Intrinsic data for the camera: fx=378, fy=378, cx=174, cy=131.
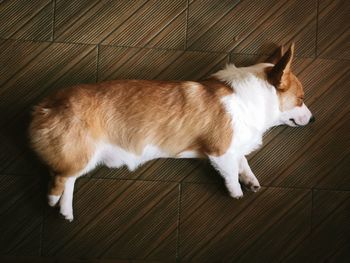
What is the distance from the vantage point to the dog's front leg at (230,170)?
1.68 meters

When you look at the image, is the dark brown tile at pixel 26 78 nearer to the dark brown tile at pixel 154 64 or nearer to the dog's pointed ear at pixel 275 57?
the dark brown tile at pixel 154 64

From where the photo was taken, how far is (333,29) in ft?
6.39

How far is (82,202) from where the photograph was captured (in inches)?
72.4

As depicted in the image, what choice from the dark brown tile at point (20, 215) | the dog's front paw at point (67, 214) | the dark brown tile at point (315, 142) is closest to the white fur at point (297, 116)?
the dark brown tile at point (315, 142)

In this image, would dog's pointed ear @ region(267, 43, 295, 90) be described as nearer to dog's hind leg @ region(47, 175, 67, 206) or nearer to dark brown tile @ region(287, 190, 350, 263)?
dark brown tile @ region(287, 190, 350, 263)

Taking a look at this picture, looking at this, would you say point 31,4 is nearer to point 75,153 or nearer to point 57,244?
point 75,153

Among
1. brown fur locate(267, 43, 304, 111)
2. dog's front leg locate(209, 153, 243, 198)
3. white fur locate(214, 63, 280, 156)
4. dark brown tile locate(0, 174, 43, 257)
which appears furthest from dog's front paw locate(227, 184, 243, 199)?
dark brown tile locate(0, 174, 43, 257)

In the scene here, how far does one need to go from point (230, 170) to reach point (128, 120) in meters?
0.52

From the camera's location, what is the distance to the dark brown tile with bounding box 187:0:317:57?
1.92 m

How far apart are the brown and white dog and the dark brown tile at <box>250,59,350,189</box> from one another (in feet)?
0.70

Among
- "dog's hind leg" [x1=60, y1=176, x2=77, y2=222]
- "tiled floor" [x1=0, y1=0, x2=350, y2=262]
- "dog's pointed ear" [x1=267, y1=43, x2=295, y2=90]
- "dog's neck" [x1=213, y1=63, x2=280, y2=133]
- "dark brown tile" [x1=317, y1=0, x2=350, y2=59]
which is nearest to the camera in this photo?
"dog's pointed ear" [x1=267, y1=43, x2=295, y2=90]

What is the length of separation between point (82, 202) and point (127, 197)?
0.22 m

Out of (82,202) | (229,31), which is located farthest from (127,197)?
(229,31)

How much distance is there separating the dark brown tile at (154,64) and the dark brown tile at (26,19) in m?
0.31
